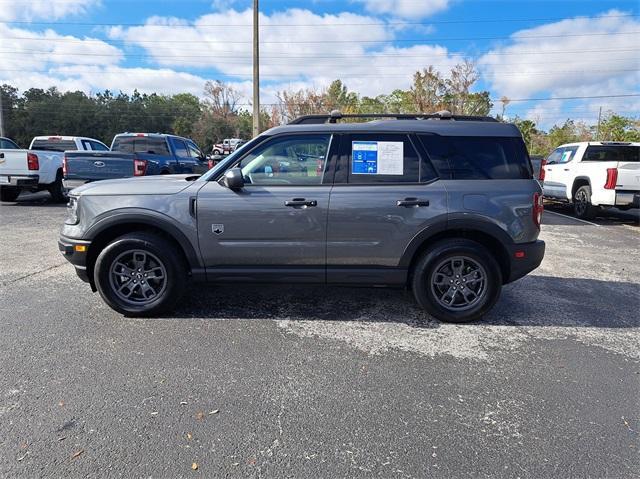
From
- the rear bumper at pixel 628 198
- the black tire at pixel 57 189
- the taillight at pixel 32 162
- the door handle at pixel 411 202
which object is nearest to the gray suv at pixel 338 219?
the door handle at pixel 411 202

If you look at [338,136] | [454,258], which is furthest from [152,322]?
[454,258]

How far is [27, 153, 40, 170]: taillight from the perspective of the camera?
11141 mm

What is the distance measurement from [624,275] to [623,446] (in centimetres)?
441

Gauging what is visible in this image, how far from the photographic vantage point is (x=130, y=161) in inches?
383

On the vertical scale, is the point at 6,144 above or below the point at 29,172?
above

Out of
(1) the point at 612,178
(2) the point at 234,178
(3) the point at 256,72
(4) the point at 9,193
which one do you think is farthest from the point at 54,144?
(1) the point at 612,178

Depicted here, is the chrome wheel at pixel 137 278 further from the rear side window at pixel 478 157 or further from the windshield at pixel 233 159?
the rear side window at pixel 478 157

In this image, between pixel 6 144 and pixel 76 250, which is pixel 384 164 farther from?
pixel 6 144

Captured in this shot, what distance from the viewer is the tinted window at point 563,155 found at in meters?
11.9

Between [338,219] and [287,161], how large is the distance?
2.44ft

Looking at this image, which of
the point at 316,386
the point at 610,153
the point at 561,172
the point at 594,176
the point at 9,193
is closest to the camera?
the point at 316,386

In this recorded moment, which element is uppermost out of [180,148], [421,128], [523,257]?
[180,148]

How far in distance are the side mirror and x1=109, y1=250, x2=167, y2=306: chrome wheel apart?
1.06 meters

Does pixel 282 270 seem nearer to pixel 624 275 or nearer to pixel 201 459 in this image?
pixel 201 459
